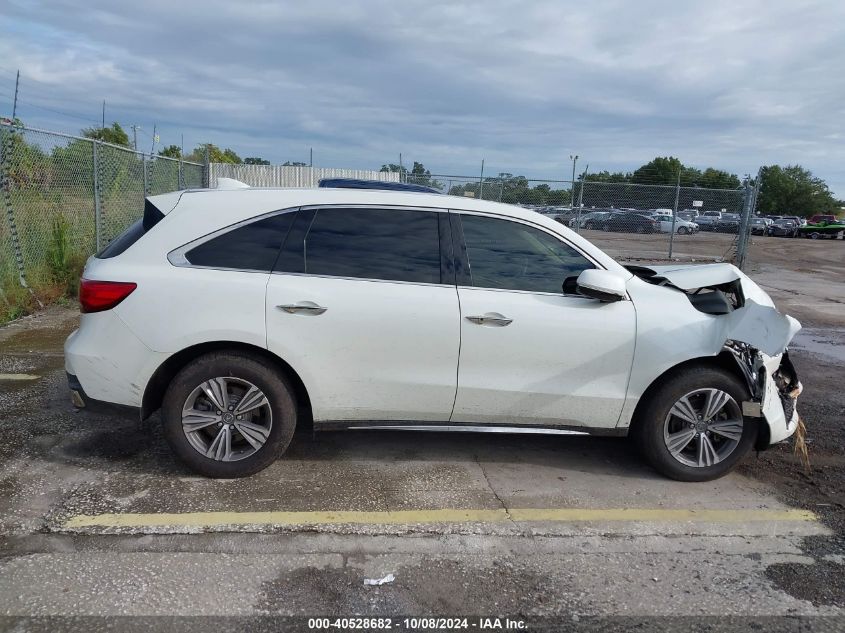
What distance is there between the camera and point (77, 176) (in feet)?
30.7

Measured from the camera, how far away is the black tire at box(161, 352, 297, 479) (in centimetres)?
368

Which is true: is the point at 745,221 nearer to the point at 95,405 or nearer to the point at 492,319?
the point at 492,319

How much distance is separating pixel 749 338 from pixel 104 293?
12.4 feet

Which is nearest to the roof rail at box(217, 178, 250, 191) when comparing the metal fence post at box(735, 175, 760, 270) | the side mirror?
the side mirror

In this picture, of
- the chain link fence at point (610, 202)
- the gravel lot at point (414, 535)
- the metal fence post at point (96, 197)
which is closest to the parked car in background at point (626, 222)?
the chain link fence at point (610, 202)

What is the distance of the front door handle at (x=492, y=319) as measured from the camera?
12.2 feet

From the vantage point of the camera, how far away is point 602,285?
3.70 metres

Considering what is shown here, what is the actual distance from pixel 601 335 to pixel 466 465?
1.24 meters

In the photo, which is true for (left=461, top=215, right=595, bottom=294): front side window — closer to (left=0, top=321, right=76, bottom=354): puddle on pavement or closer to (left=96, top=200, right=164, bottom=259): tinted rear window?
(left=96, top=200, right=164, bottom=259): tinted rear window

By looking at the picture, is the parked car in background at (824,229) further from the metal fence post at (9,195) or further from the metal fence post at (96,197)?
the metal fence post at (9,195)

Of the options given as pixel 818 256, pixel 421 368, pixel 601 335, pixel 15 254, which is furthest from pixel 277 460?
pixel 818 256

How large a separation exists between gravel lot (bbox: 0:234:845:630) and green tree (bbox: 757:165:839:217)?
73.3m

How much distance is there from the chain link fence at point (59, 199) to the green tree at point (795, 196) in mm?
70446

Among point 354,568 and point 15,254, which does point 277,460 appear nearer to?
point 354,568
